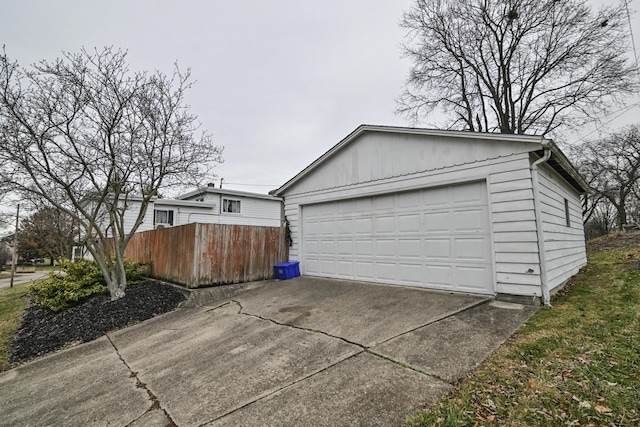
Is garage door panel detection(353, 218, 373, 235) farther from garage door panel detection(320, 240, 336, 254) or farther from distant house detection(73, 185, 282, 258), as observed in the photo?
distant house detection(73, 185, 282, 258)

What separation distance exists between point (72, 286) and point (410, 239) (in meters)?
8.82

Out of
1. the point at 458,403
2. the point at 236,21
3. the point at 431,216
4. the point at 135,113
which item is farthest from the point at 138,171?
the point at 458,403

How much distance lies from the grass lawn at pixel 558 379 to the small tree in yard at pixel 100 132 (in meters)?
7.97

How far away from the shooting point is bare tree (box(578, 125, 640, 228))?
19172 mm

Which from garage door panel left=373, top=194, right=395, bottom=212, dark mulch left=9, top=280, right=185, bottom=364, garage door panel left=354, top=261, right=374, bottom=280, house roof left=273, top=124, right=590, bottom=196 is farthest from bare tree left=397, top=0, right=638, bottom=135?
dark mulch left=9, top=280, right=185, bottom=364

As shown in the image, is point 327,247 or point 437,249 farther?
point 327,247

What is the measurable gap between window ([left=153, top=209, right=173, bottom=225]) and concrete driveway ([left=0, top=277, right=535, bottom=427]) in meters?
11.0

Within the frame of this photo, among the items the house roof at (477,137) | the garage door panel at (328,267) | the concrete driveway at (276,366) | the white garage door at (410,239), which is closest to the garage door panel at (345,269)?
the white garage door at (410,239)

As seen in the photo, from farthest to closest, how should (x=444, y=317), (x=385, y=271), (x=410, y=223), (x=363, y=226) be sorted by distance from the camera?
(x=363, y=226)
(x=385, y=271)
(x=410, y=223)
(x=444, y=317)

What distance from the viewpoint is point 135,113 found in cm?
734

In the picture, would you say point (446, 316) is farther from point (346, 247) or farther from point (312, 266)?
point (312, 266)

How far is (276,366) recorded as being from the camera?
11.4 feet

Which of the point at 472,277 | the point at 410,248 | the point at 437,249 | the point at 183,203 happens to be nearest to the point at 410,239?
the point at 410,248

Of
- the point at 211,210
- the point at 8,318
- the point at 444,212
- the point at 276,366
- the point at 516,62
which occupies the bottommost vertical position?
the point at 8,318
